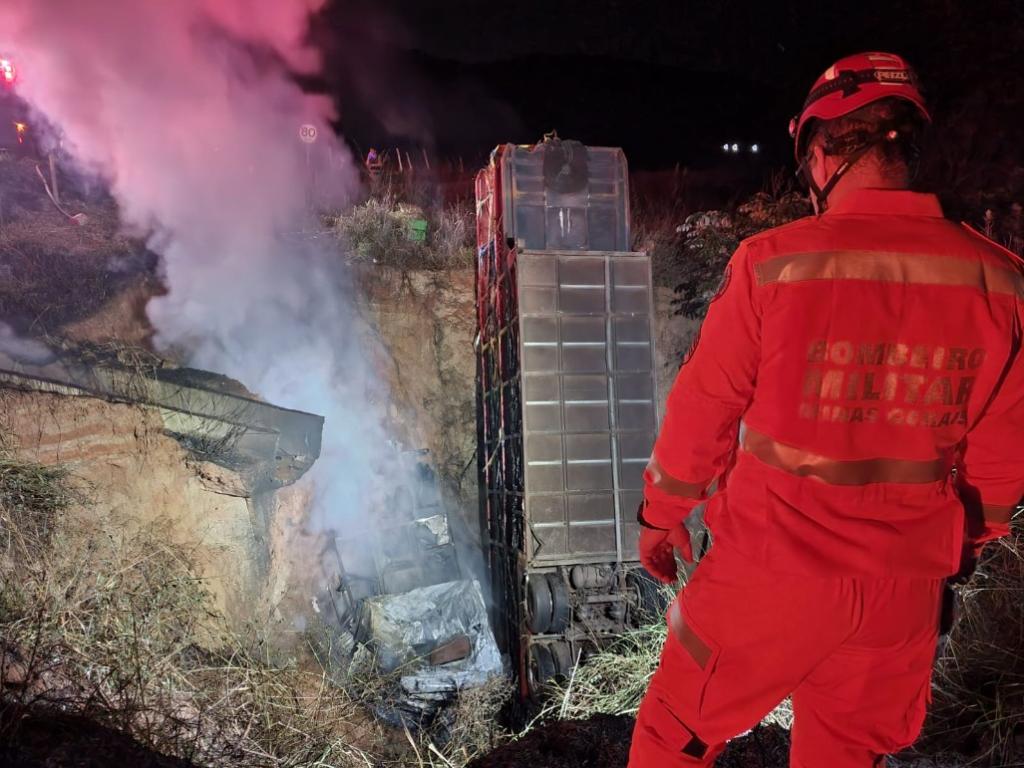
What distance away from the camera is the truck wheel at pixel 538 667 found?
5.11 metres

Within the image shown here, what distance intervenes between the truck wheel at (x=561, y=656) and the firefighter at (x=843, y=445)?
3804 millimetres

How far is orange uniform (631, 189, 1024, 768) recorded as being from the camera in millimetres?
1419

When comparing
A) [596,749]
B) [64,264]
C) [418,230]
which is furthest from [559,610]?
[64,264]

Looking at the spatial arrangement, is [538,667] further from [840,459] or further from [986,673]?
[840,459]

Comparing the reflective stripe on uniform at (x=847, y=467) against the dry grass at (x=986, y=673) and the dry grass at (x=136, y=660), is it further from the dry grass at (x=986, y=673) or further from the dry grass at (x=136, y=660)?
the dry grass at (x=136, y=660)

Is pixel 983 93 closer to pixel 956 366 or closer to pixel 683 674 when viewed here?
pixel 956 366

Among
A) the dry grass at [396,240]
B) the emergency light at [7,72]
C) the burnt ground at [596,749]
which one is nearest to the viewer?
the burnt ground at [596,749]

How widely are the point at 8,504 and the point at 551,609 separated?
12.8 ft

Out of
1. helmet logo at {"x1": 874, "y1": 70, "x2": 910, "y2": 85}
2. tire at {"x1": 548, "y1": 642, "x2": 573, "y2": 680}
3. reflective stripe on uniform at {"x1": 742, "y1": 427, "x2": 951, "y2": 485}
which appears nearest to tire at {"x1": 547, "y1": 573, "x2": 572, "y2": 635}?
tire at {"x1": 548, "y1": 642, "x2": 573, "y2": 680}

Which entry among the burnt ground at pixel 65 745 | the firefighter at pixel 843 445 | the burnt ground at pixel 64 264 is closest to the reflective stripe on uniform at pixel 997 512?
the firefighter at pixel 843 445

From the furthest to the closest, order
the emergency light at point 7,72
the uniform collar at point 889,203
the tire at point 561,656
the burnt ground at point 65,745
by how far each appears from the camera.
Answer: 1. the emergency light at point 7,72
2. the tire at point 561,656
3. the burnt ground at point 65,745
4. the uniform collar at point 889,203

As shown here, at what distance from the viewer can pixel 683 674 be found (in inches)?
59.8

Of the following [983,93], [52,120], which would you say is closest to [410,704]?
[52,120]

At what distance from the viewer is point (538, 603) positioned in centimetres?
519
